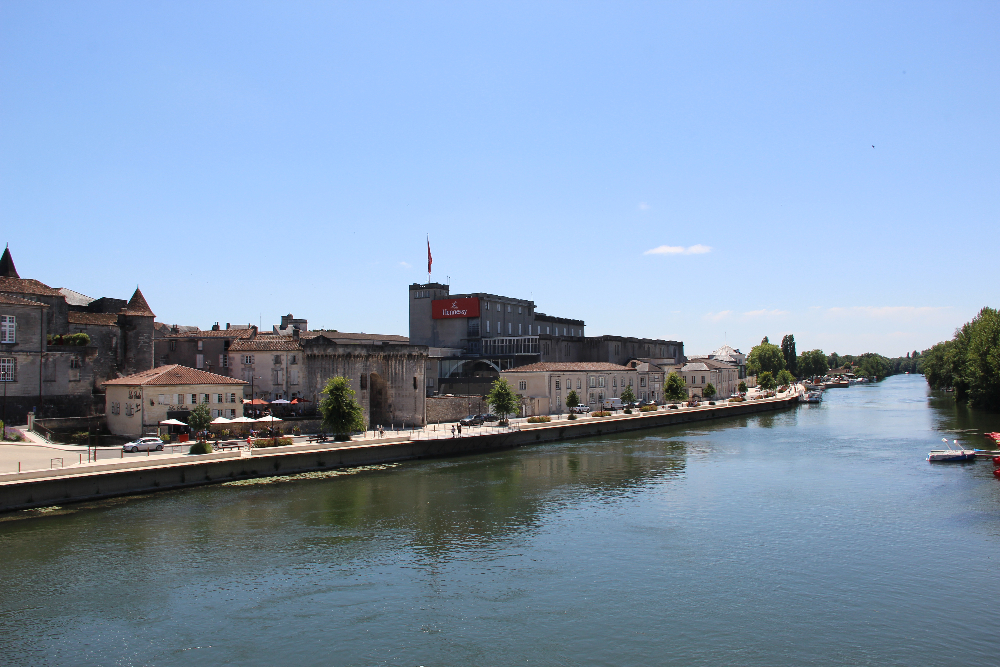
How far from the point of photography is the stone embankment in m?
32.2

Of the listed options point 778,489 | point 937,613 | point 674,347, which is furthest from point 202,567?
point 674,347

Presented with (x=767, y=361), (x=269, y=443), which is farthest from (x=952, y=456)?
(x=767, y=361)

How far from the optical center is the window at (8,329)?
43531mm

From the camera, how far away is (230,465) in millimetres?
40000

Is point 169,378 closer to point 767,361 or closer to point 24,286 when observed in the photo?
point 24,286

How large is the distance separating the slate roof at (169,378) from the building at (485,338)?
105 feet

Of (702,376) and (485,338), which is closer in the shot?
(485,338)

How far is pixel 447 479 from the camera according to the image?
136 feet

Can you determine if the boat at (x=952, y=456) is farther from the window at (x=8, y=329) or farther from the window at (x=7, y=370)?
the window at (x=8, y=329)

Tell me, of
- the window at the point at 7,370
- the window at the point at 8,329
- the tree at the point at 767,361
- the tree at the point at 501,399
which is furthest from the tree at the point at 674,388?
the tree at the point at 767,361

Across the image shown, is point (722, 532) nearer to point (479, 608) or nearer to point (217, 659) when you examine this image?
point (479, 608)

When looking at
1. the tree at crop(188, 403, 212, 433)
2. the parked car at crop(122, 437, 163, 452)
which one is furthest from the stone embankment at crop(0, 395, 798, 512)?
the tree at crop(188, 403, 212, 433)

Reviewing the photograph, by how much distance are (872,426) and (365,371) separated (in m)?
54.2

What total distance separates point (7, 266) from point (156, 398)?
24.0m
